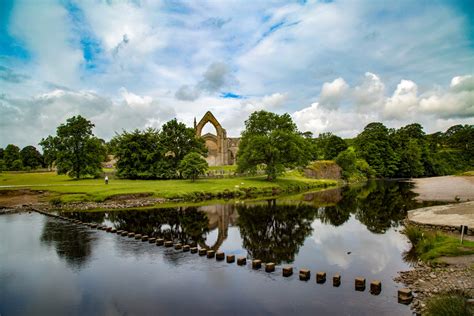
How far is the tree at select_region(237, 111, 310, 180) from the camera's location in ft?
176

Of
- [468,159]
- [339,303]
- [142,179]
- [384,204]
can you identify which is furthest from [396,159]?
[339,303]

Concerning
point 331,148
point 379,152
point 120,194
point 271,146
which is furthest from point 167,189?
point 379,152

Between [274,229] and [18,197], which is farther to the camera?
[18,197]

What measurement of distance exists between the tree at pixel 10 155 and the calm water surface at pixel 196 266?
3040 inches

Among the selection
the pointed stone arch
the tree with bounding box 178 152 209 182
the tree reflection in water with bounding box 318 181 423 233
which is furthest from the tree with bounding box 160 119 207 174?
the tree reflection in water with bounding box 318 181 423 233

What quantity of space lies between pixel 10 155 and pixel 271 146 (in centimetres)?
8265

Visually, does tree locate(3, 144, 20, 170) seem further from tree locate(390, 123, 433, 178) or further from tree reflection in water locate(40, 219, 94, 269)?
tree locate(390, 123, 433, 178)

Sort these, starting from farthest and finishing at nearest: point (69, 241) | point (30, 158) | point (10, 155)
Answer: point (30, 158)
point (10, 155)
point (69, 241)

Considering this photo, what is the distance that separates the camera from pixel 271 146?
53562mm

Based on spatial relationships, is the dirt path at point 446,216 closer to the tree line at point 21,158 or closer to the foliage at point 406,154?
the foliage at point 406,154

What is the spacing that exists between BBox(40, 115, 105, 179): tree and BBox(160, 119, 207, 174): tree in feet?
37.2

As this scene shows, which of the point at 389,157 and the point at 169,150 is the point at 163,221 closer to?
the point at 169,150

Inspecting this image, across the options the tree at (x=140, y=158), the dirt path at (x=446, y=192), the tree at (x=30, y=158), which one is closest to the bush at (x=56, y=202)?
the tree at (x=140, y=158)

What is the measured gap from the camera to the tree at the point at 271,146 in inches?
2115
